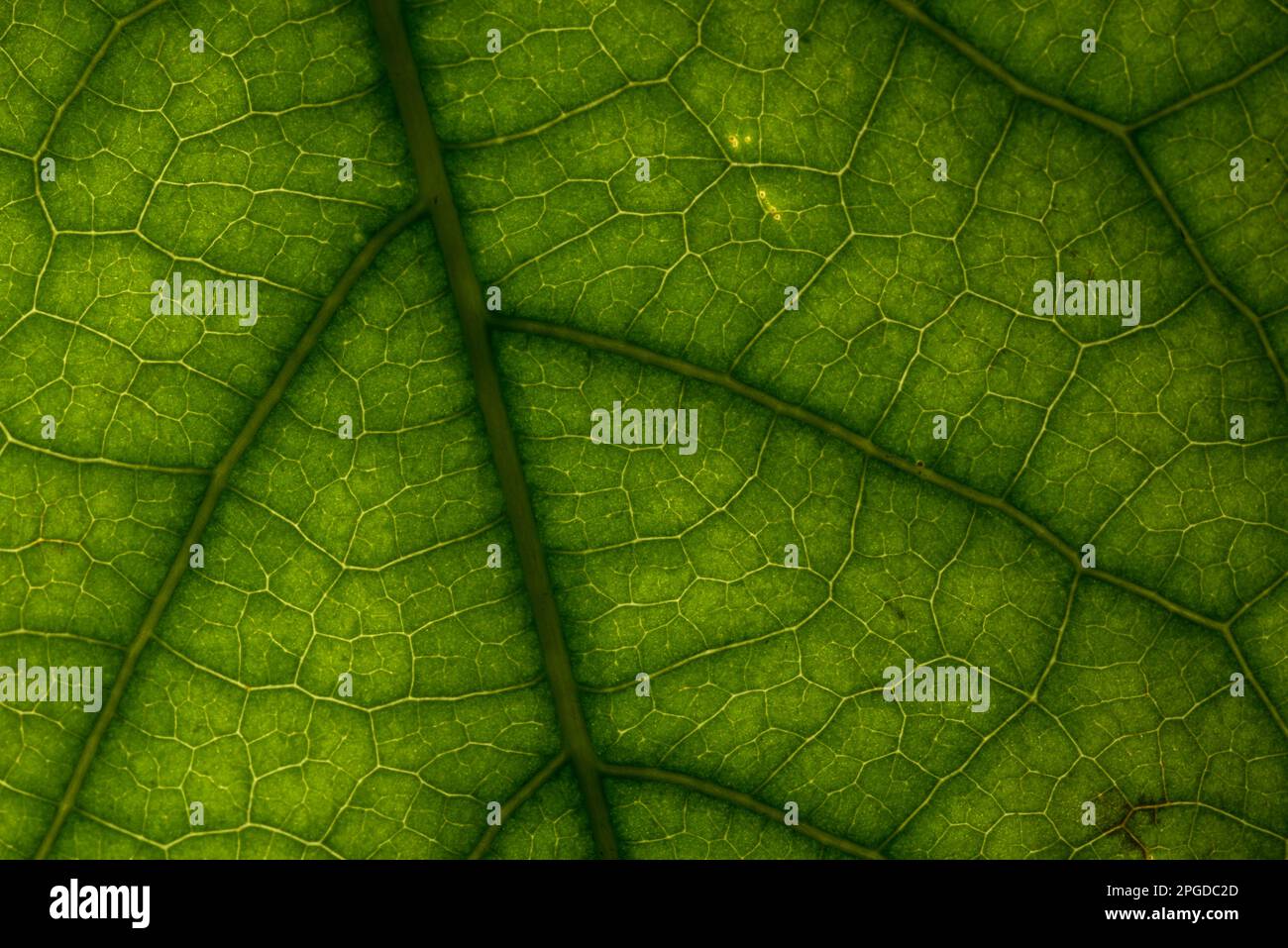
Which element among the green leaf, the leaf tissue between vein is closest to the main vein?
Answer: the green leaf

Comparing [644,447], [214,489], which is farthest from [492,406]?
[214,489]

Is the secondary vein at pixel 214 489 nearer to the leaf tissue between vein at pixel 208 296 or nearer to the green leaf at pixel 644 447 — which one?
the green leaf at pixel 644 447

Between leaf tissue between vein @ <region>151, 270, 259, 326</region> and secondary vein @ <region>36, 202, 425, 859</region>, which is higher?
leaf tissue between vein @ <region>151, 270, 259, 326</region>

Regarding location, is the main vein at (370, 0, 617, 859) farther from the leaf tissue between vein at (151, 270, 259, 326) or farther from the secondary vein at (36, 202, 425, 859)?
the leaf tissue between vein at (151, 270, 259, 326)

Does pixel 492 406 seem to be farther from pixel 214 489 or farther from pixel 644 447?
pixel 214 489

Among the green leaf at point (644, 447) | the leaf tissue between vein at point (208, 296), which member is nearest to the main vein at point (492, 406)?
Result: the green leaf at point (644, 447)

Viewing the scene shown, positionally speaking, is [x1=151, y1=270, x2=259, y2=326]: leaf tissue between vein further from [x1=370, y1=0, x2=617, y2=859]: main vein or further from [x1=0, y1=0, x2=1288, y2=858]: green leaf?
[x1=370, y1=0, x2=617, y2=859]: main vein

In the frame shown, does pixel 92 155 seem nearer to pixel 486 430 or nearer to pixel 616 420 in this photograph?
pixel 486 430

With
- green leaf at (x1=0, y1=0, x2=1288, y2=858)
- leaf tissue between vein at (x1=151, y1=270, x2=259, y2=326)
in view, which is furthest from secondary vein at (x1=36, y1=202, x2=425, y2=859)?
leaf tissue between vein at (x1=151, y1=270, x2=259, y2=326)
